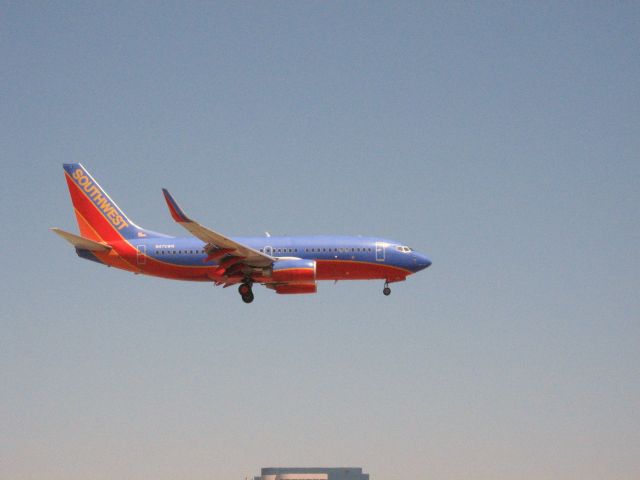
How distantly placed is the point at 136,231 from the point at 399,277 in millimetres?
22799

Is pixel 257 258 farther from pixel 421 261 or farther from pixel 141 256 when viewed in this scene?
pixel 421 261

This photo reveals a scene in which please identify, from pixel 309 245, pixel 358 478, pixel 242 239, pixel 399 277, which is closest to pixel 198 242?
pixel 242 239

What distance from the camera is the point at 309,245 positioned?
85.2 metres

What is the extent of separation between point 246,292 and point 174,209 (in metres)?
12.7

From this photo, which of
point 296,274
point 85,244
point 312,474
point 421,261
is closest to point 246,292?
point 296,274

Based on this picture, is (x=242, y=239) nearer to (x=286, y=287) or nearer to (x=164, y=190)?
(x=286, y=287)

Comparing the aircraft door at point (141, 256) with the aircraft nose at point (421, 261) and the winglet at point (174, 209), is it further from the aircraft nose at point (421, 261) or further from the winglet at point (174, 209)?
the aircraft nose at point (421, 261)

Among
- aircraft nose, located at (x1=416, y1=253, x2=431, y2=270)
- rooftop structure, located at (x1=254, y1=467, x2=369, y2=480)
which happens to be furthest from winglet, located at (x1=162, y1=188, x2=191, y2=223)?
rooftop structure, located at (x1=254, y1=467, x2=369, y2=480)

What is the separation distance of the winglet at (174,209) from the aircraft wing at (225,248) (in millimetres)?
479

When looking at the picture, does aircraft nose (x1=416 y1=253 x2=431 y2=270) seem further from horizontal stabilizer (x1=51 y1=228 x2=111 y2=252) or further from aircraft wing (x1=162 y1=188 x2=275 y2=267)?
horizontal stabilizer (x1=51 y1=228 x2=111 y2=252)

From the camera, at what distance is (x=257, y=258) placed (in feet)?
272

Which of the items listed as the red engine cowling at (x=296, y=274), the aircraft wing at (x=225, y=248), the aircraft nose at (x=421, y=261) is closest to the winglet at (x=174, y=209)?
the aircraft wing at (x=225, y=248)

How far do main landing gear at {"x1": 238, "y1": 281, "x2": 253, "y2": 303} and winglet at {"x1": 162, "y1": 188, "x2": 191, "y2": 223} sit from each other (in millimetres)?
11255

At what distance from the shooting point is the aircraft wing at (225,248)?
78312mm
